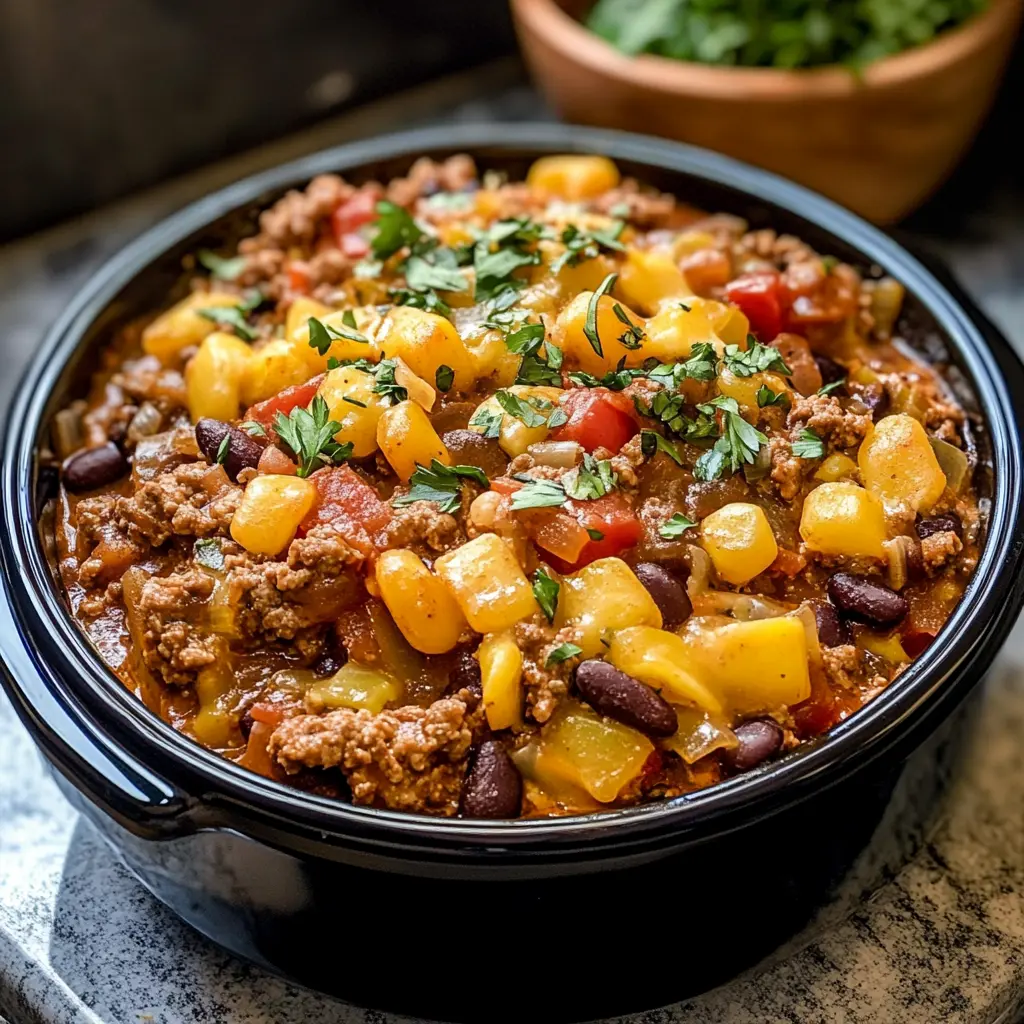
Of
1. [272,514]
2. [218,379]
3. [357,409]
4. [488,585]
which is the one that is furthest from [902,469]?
[218,379]

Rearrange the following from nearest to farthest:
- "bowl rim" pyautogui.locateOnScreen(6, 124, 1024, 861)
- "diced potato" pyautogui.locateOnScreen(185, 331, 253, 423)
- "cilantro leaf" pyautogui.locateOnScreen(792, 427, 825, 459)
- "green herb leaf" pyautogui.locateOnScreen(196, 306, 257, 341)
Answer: "bowl rim" pyautogui.locateOnScreen(6, 124, 1024, 861)
"cilantro leaf" pyautogui.locateOnScreen(792, 427, 825, 459)
"diced potato" pyautogui.locateOnScreen(185, 331, 253, 423)
"green herb leaf" pyautogui.locateOnScreen(196, 306, 257, 341)

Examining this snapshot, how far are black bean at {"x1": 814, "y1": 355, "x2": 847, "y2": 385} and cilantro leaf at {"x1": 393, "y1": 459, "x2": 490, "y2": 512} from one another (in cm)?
94

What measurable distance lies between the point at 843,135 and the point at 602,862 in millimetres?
2897

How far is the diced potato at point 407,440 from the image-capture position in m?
2.74

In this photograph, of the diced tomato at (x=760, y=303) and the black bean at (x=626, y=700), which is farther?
the diced tomato at (x=760, y=303)

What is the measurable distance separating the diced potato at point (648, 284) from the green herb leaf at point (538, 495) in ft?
2.28

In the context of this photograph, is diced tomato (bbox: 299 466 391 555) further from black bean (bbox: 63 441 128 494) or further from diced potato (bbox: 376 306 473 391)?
black bean (bbox: 63 441 128 494)

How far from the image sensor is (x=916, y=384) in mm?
3191

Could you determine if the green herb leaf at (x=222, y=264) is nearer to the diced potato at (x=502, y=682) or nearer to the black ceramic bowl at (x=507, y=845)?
the black ceramic bowl at (x=507, y=845)

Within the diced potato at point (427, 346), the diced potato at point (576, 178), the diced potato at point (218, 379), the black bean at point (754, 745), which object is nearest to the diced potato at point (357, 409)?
the diced potato at point (427, 346)

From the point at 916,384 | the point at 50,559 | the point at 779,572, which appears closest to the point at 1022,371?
the point at 916,384

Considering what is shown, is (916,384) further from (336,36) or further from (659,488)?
(336,36)

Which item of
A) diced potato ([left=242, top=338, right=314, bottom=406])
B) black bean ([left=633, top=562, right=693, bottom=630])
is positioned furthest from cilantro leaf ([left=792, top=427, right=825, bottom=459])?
diced potato ([left=242, top=338, right=314, bottom=406])

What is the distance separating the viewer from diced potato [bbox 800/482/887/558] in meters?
2.69
